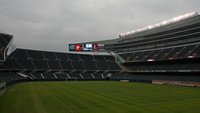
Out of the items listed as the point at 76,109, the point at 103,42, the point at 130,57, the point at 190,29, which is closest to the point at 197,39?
the point at 190,29

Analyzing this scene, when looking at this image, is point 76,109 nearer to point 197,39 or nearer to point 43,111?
point 43,111

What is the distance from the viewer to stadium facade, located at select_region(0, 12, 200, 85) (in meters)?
66.9

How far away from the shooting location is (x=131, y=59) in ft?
301

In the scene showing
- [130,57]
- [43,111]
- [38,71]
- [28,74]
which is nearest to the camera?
[43,111]

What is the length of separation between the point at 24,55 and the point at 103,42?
41.8 meters

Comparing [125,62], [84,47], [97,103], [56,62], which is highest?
[84,47]

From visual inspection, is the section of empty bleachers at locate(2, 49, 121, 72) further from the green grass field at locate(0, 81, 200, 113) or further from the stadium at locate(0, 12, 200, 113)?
the green grass field at locate(0, 81, 200, 113)

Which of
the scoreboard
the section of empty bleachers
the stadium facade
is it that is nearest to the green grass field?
the stadium facade

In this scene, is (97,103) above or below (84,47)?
below

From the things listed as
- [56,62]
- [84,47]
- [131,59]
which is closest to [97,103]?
[131,59]

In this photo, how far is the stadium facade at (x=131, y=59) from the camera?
6688 cm

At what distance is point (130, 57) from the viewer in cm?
9431

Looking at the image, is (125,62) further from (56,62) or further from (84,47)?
(56,62)

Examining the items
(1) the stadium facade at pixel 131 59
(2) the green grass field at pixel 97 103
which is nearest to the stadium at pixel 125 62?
(1) the stadium facade at pixel 131 59
